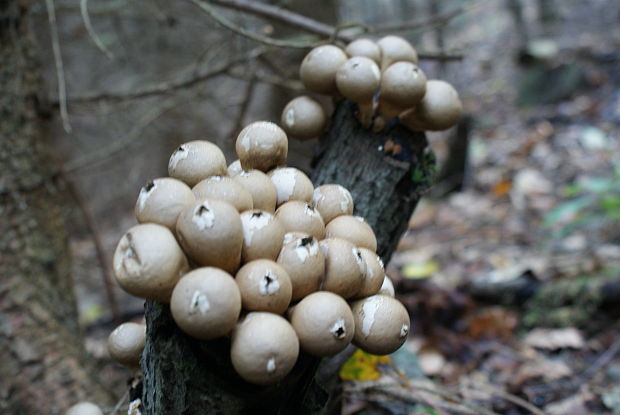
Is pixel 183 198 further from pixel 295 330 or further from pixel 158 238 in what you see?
pixel 295 330

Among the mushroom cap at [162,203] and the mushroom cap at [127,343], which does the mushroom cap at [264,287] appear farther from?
the mushroom cap at [127,343]

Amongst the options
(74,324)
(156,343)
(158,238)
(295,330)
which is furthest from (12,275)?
(295,330)

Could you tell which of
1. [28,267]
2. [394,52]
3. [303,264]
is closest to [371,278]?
[303,264]

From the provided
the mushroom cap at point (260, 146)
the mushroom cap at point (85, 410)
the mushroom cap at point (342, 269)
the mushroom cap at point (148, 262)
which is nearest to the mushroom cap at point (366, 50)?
the mushroom cap at point (260, 146)

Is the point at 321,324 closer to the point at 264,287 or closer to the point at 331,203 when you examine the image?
the point at 264,287

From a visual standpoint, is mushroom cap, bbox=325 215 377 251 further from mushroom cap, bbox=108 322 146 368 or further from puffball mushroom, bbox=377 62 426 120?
mushroom cap, bbox=108 322 146 368

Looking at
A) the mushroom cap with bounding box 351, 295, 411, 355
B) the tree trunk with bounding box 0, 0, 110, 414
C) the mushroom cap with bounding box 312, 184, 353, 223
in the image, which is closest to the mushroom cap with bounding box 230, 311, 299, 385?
the mushroom cap with bounding box 351, 295, 411, 355
